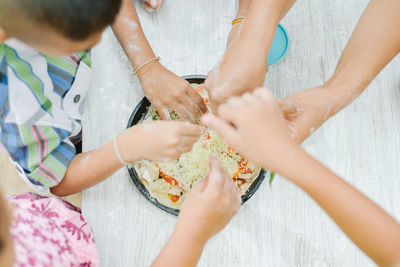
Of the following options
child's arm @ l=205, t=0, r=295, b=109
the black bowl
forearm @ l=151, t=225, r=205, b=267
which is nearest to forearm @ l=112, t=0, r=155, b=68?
the black bowl

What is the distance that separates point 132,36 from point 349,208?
817mm

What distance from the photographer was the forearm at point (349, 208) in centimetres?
77

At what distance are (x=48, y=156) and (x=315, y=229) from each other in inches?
31.6

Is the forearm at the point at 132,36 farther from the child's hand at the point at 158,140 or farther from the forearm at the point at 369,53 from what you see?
the forearm at the point at 369,53

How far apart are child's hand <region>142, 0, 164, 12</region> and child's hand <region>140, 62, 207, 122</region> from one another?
273mm

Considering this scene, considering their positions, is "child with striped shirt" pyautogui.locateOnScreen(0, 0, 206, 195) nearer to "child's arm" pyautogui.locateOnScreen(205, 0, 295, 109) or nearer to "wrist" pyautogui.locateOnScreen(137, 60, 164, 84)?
"wrist" pyautogui.locateOnScreen(137, 60, 164, 84)

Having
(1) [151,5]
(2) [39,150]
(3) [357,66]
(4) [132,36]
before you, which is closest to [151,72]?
(4) [132,36]

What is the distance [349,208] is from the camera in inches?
30.9

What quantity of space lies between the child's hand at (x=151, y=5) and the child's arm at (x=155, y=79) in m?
0.07

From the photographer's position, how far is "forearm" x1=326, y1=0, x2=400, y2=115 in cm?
102

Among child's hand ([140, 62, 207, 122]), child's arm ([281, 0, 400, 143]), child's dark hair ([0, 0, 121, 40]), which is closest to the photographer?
child's dark hair ([0, 0, 121, 40])

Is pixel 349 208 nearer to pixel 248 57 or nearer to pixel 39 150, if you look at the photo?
pixel 248 57

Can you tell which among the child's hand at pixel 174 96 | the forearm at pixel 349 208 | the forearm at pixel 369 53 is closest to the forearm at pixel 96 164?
the child's hand at pixel 174 96

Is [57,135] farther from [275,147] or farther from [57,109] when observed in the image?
[275,147]
